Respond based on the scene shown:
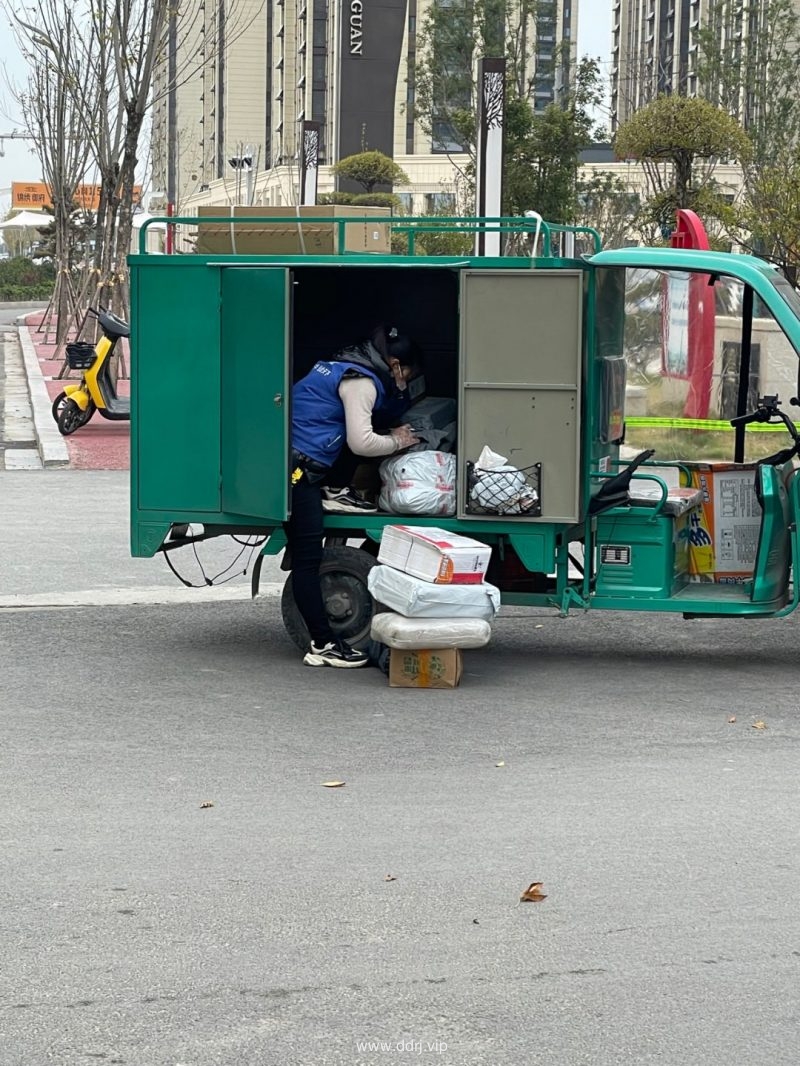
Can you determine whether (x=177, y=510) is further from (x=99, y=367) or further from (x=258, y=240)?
(x=99, y=367)

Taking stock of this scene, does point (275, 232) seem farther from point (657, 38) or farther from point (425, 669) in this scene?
point (657, 38)

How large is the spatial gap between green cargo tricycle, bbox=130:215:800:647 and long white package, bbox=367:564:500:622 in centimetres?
42

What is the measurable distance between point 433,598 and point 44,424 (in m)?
13.6

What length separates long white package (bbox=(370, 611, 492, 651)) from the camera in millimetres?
7938

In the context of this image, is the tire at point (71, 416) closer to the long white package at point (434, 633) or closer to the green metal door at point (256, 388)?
the green metal door at point (256, 388)

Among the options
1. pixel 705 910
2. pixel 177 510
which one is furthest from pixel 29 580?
pixel 705 910

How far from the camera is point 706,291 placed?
8930 millimetres

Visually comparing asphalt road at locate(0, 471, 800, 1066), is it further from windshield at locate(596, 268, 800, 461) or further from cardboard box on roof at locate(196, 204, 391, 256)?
cardboard box on roof at locate(196, 204, 391, 256)

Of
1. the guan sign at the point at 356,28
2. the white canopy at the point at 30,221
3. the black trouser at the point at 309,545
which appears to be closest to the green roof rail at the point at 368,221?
the black trouser at the point at 309,545

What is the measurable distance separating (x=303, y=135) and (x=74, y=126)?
58.8ft

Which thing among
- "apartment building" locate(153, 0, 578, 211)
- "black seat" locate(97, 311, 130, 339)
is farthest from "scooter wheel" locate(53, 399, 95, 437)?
"apartment building" locate(153, 0, 578, 211)

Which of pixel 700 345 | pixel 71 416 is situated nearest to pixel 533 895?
pixel 700 345

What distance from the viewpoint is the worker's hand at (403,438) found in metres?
8.53

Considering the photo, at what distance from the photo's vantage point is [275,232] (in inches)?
351
